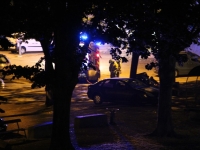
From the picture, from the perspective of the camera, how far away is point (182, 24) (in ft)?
32.9

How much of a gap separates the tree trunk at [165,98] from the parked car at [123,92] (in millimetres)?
6578

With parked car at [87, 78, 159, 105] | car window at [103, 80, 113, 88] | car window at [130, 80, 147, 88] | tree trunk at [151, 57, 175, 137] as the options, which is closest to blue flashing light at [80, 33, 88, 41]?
tree trunk at [151, 57, 175, 137]

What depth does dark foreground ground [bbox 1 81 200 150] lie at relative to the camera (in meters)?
12.6

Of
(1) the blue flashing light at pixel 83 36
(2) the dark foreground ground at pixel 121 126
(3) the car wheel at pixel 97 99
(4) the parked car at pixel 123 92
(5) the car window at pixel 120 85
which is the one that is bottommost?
(2) the dark foreground ground at pixel 121 126

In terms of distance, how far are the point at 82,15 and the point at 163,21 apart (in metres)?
1.89

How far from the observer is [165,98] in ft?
45.6

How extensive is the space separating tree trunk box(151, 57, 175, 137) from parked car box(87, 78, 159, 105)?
259 inches

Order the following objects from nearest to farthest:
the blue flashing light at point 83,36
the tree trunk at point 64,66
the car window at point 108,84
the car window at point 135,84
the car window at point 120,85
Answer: the tree trunk at point 64,66 → the blue flashing light at point 83,36 → the car window at point 135,84 → the car window at point 120,85 → the car window at point 108,84

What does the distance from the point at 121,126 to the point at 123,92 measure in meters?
5.55

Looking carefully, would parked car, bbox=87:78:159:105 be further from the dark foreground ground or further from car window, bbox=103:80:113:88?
the dark foreground ground

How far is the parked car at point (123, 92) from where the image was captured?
2083cm

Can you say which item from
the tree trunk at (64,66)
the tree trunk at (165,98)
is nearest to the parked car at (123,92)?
the tree trunk at (165,98)

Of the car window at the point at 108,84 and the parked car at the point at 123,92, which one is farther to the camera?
the car window at the point at 108,84

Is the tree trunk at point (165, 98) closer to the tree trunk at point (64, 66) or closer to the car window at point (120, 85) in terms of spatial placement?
the tree trunk at point (64, 66)
